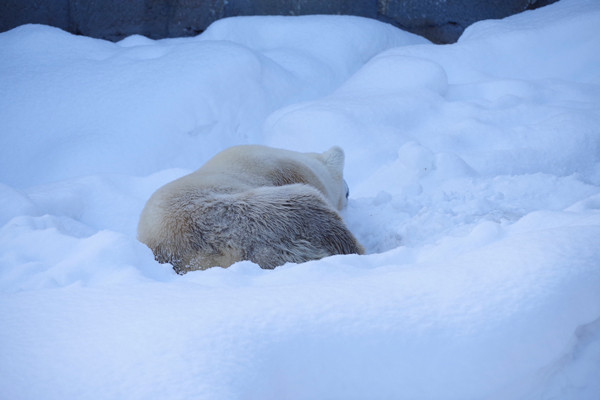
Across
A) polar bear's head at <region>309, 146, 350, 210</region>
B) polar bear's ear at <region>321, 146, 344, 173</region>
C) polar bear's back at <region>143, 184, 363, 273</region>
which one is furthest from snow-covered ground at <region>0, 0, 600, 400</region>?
polar bear's back at <region>143, 184, 363, 273</region>

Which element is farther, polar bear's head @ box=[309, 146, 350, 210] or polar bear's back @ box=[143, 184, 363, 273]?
polar bear's head @ box=[309, 146, 350, 210]

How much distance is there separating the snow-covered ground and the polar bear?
0.41 m

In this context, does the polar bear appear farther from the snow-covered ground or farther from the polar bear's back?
the snow-covered ground

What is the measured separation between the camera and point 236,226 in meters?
2.53

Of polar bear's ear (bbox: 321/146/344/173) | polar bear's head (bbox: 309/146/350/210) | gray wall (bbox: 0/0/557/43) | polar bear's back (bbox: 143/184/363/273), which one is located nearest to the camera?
polar bear's back (bbox: 143/184/363/273)

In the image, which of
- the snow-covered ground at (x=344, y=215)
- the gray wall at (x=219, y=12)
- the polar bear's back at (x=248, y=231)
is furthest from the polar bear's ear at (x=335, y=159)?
the gray wall at (x=219, y=12)

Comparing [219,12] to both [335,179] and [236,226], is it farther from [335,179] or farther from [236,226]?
[236,226]

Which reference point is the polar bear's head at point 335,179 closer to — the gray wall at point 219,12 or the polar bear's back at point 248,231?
the polar bear's back at point 248,231

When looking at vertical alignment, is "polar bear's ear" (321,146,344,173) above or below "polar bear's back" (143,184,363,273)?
below

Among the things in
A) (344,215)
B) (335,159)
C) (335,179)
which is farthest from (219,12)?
(344,215)

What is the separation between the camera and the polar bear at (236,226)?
2.50 m

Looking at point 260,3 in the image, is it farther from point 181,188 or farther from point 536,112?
point 181,188

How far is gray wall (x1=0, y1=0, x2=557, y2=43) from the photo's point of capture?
677 centimetres

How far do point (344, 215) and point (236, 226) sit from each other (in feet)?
4.23
